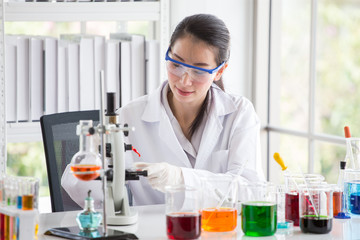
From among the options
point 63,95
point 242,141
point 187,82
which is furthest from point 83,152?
point 63,95

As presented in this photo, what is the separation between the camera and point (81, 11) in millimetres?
2998

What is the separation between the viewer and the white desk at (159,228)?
5.24 feet

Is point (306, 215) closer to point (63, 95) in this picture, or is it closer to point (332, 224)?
point (332, 224)

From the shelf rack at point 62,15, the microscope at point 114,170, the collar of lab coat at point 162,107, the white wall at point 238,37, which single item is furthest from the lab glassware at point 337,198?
the white wall at point 238,37

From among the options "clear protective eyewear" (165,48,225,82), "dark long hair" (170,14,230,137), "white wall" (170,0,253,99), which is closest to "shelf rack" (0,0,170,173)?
"white wall" (170,0,253,99)

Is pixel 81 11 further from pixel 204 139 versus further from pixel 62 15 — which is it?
pixel 204 139

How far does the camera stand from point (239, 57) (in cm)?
374

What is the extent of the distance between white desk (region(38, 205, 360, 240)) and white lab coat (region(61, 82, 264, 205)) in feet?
1.38

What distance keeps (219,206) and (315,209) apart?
25cm

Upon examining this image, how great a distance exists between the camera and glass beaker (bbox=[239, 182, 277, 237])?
5.14ft

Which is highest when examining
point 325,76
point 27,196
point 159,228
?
point 325,76

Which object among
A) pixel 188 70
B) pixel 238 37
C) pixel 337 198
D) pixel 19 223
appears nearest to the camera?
pixel 19 223

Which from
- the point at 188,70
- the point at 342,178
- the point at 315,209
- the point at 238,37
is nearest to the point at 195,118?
the point at 188,70

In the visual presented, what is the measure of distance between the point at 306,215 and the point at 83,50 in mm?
1695
